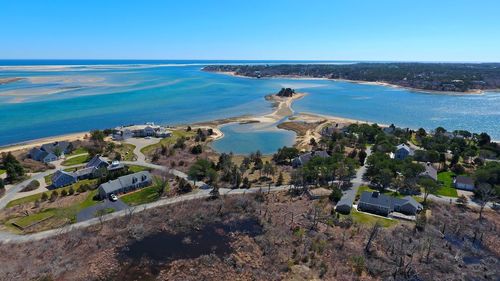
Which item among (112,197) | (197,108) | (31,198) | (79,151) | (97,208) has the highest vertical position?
(97,208)

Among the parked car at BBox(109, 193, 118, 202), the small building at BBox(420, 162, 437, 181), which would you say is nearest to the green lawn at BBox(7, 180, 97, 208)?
the parked car at BBox(109, 193, 118, 202)

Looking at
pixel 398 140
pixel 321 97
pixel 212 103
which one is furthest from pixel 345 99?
pixel 398 140

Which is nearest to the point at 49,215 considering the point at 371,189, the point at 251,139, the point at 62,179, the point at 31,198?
the point at 31,198

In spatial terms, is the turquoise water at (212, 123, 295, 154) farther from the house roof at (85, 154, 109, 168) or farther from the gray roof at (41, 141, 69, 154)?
the gray roof at (41, 141, 69, 154)

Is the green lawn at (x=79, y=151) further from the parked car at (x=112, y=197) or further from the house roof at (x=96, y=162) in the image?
the parked car at (x=112, y=197)

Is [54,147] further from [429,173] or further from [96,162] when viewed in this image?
[429,173]

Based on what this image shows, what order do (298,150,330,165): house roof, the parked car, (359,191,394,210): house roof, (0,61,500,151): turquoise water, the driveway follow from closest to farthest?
the driveway < (359,191,394,210): house roof < the parked car < (298,150,330,165): house roof < (0,61,500,151): turquoise water
